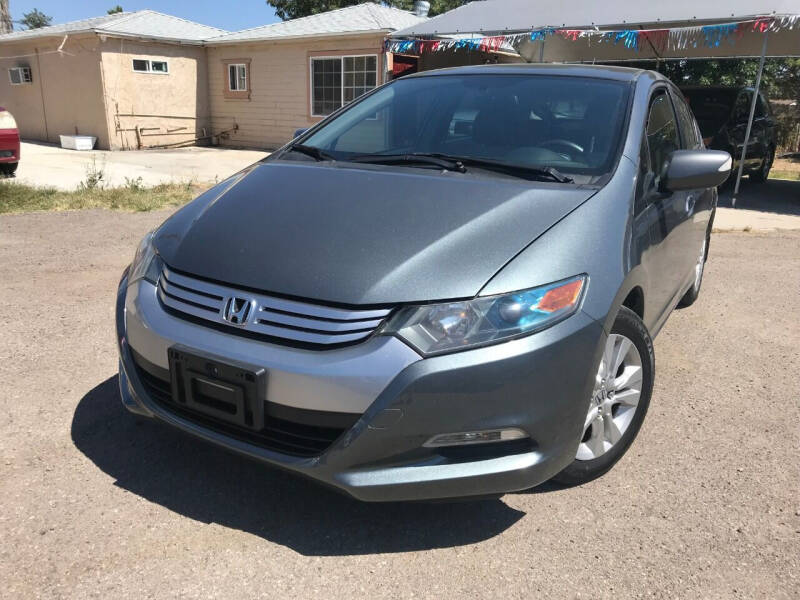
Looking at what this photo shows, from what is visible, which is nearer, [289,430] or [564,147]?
[289,430]

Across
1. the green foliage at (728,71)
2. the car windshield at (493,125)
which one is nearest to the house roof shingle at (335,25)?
the green foliage at (728,71)

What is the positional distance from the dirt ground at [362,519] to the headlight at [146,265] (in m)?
0.75

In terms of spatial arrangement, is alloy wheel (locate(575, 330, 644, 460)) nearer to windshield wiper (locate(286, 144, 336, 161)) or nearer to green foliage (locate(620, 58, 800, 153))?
windshield wiper (locate(286, 144, 336, 161))

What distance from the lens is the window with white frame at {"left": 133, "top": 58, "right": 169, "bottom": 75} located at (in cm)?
1730

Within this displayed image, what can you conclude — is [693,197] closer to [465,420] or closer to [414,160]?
[414,160]

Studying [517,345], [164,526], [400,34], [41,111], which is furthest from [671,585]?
[41,111]

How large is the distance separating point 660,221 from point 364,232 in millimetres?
1480

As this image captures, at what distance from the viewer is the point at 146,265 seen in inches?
101

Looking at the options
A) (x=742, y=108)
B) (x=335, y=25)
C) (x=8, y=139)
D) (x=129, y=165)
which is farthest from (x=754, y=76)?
(x=8, y=139)

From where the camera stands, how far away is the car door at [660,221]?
281 centimetres

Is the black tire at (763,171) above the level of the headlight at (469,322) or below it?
below

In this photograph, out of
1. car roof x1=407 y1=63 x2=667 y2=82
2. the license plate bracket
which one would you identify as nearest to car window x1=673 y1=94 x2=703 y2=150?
car roof x1=407 y1=63 x2=667 y2=82

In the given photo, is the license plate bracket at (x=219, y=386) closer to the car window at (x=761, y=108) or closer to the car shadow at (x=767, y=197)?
the car shadow at (x=767, y=197)

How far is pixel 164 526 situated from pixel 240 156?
15.0 meters
